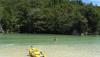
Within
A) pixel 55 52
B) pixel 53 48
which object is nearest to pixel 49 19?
pixel 53 48

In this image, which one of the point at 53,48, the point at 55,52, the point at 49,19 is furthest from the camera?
the point at 49,19

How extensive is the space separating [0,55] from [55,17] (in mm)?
49251

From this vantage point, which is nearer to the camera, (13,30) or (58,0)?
(13,30)

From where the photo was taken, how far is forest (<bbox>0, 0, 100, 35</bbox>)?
69.4 meters

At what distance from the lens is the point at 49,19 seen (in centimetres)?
7050

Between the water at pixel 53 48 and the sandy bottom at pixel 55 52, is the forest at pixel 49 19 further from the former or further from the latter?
the sandy bottom at pixel 55 52

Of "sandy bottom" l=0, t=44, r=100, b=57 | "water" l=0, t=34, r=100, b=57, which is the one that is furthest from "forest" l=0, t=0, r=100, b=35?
"sandy bottom" l=0, t=44, r=100, b=57

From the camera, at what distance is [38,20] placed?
6981 centimetres

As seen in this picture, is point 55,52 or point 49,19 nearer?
point 55,52

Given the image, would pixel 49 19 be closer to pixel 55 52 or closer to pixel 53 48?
pixel 53 48

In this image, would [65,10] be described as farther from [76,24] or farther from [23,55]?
[23,55]

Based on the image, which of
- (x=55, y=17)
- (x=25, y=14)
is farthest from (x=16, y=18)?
(x=55, y=17)

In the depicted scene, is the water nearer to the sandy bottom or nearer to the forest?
the sandy bottom

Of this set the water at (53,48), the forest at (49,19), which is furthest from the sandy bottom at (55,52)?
the forest at (49,19)
